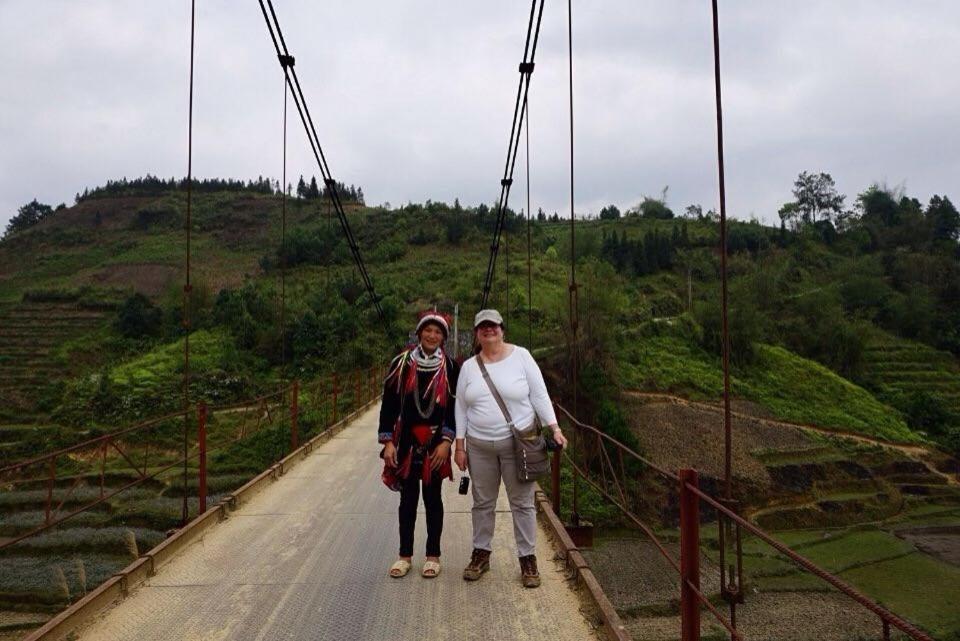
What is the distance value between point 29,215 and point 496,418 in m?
102

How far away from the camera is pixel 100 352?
3162cm

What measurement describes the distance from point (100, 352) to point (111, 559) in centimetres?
2502

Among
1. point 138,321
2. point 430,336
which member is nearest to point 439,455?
point 430,336

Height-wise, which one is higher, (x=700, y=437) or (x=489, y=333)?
(x=489, y=333)

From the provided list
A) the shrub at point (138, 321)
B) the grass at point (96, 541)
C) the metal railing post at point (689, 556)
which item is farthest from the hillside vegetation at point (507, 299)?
the metal railing post at point (689, 556)

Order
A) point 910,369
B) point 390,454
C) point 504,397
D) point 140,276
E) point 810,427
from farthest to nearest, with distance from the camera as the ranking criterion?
point 140,276
point 910,369
point 810,427
point 390,454
point 504,397

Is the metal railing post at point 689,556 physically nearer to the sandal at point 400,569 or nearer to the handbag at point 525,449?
the handbag at point 525,449

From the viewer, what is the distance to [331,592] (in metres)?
3.02

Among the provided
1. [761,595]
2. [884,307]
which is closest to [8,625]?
[761,595]

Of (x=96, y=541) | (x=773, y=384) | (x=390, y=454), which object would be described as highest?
(x=390, y=454)

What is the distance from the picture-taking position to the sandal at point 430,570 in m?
3.12

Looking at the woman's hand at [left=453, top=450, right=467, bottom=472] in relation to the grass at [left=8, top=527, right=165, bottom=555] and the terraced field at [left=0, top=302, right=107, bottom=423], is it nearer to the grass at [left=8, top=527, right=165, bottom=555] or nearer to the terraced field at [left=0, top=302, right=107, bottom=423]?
the grass at [left=8, top=527, right=165, bottom=555]

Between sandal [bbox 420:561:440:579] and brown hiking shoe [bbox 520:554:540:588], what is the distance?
0.44m

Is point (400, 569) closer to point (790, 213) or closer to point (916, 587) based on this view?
point (916, 587)
